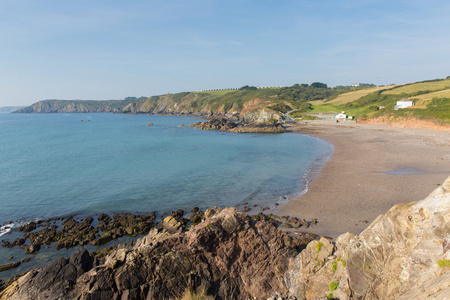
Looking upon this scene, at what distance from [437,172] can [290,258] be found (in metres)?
28.2

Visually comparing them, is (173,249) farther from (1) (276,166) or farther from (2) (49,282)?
(1) (276,166)

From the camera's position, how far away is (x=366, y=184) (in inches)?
1064

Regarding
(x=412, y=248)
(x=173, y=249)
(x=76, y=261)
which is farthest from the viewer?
(x=76, y=261)

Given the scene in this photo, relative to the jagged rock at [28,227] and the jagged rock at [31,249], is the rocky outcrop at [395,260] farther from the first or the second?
the jagged rock at [28,227]

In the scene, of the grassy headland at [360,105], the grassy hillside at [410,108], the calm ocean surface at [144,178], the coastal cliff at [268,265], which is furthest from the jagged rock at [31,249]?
the grassy headland at [360,105]

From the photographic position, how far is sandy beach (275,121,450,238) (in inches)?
795

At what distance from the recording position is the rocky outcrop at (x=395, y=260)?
6.55 metres

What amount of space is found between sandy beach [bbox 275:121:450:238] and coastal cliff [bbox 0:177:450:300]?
8808 millimetres

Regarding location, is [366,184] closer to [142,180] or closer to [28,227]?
[142,180]

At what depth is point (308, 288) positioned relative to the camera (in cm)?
882

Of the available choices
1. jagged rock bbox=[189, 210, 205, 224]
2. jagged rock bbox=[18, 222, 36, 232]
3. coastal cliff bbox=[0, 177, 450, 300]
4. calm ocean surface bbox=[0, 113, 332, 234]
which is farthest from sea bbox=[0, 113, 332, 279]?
coastal cliff bbox=[0, 177, 450, 300]

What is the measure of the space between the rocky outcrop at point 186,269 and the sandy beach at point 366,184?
8.66 meters

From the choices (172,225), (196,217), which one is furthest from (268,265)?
(196,217)

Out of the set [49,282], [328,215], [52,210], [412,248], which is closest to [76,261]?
[49,282]
